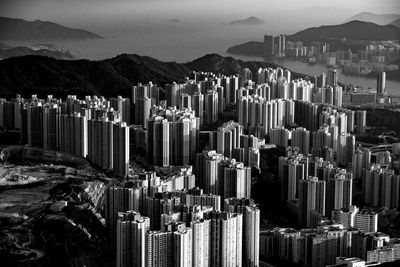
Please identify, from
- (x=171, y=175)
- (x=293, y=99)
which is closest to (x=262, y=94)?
(x=293, y=99)

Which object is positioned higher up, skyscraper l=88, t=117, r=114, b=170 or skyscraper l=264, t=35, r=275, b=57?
skyscraper l=264, t=35, r=275, b=57

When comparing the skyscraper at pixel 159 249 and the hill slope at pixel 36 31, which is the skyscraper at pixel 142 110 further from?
the skyscraper at pixel 159 249

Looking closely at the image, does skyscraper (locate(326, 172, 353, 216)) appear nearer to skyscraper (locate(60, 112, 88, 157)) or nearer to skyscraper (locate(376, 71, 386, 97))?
skyscraper (locate(60, 112, 88, 157))

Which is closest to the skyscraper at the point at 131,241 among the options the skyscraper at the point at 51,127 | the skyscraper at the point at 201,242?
the skyscraper at the point at 201,242

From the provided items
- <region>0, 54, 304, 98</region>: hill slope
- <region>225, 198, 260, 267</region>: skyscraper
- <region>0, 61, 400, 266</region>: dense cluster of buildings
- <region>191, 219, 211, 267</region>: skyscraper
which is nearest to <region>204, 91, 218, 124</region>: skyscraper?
<region>0, 61, 400, 266</region>: dense cluster of buildings

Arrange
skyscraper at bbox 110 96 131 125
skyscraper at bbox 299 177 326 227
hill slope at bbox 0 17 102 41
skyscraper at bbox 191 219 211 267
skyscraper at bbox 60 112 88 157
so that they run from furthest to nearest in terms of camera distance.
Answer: hill slope at bbox 0 17 102 41, skyscraper at bbox 110 96 131 125, skyscraper at bbox 60 112 88 157, skyscraper at bbox 299 177 326 227, skyscraper at bbox 191 219 211 267

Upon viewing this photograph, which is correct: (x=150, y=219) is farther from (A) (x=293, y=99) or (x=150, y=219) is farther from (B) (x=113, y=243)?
(A) (x=293, y=99)

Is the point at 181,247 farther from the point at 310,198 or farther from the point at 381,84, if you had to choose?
the point at 381,84
